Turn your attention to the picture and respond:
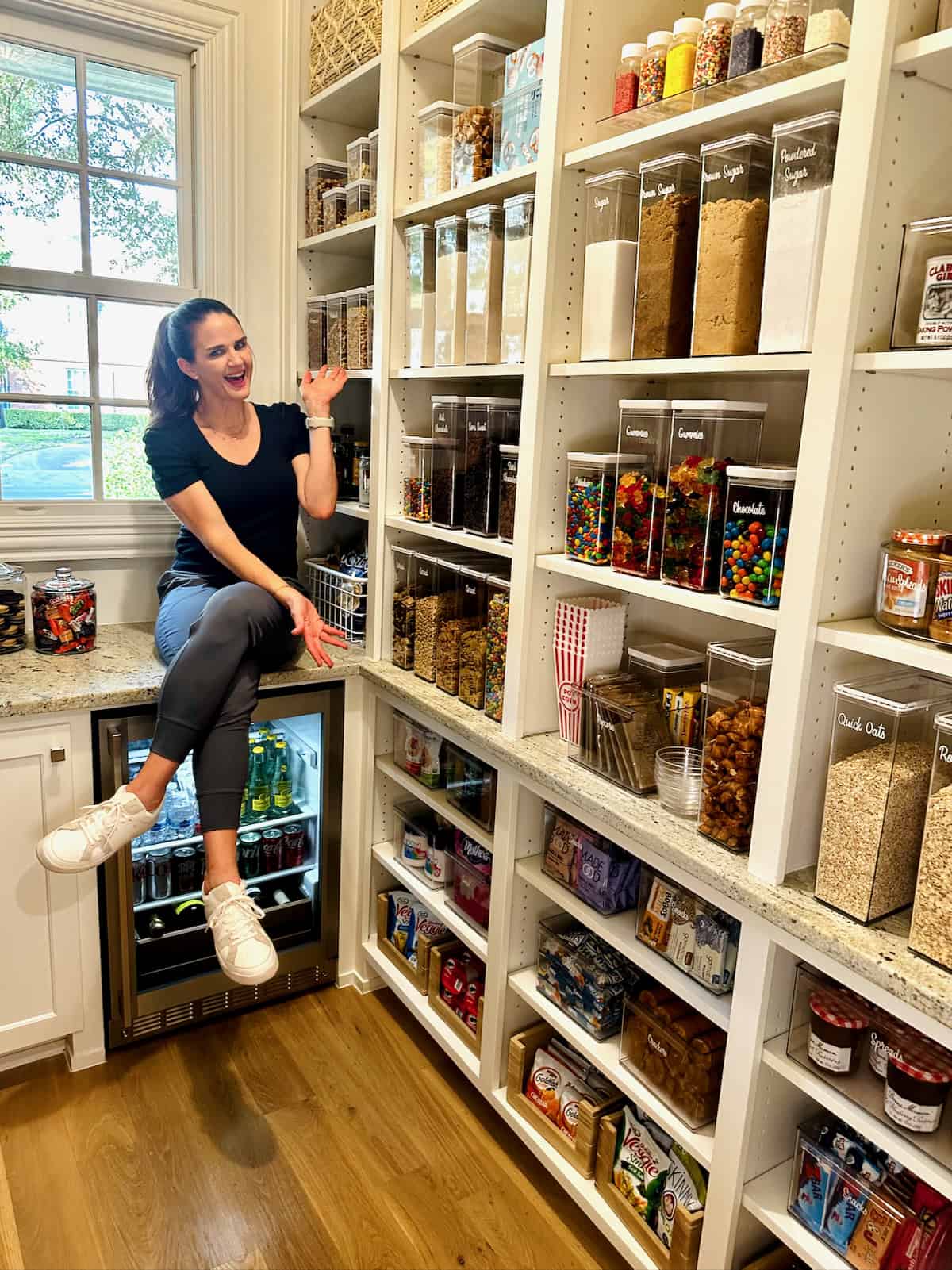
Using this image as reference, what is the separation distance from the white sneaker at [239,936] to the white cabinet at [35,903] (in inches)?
17.0

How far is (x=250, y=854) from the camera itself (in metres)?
2.50

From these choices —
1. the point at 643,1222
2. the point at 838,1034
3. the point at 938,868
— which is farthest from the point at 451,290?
the point at 643,1222

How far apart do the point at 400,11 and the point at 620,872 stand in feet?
6.49

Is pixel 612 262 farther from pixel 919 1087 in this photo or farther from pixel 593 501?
pixel 919 1087

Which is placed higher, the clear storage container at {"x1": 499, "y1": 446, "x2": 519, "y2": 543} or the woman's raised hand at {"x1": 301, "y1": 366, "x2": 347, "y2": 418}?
the woman's raised hand at {"x1": 301, "y1": 366, "x2": 347, "y2": 418}

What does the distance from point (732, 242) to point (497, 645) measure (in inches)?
36.6

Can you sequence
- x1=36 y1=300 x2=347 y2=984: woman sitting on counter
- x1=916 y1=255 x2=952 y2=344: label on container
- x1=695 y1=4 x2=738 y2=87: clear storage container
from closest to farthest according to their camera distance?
x1=916 y1=255 x2=952 y2=344: label on container → x1=695 y1=4 x2=738 y2=87: clear storage container → x1=36 y1=300 x2=347 y2=984: woman sitting on counter

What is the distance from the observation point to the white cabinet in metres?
2.00

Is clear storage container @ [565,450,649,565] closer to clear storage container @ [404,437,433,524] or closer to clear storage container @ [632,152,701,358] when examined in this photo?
clear storage container @ [632,152,701,358]

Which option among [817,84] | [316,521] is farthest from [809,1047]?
[316,521]

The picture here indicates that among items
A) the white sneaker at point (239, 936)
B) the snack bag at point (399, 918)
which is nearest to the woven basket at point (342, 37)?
A: the white sneaker at point (239, 936)

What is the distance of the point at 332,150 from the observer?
108 inches

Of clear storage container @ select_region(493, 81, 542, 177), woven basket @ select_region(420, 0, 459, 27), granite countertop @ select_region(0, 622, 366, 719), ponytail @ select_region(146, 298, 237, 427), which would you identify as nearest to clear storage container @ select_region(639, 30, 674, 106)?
clear storage container @ select_region(493, 81, 542, 177)

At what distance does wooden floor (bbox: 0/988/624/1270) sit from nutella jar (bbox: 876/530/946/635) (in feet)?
4.49
